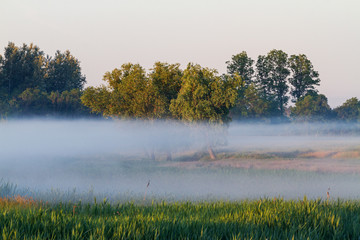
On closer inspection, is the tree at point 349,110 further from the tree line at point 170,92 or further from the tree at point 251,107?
the tree at point 251,107

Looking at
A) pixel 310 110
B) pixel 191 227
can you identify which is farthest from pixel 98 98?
pixel 310 110

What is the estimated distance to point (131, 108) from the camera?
47.3 m

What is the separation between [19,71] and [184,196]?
100120 mm

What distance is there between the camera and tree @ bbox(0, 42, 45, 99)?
342 feet

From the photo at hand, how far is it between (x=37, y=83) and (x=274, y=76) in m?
71.0

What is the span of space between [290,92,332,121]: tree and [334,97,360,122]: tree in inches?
385

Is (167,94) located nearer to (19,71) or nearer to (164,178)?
(164,178)

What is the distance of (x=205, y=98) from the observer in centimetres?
4381

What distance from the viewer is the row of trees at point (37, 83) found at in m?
90.4

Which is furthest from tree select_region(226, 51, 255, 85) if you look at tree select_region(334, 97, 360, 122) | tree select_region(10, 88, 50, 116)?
tree select_region(10, 88, 50, 116)

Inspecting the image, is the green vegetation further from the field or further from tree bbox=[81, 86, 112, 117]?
tree bbox=[81, 86, 112, 117]

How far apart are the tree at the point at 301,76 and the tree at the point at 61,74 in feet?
234

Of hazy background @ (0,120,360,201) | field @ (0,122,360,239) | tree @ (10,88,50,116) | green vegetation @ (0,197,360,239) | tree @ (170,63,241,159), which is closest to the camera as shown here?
green vegetation @ (0,197,360,239)

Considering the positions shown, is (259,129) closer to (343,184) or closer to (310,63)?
(310,63)
